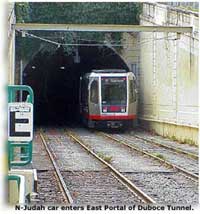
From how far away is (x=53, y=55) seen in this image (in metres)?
35.7

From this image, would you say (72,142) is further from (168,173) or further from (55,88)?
(55,88)

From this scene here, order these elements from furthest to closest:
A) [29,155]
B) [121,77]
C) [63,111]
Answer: [63,111] → [121,77] → [29,155]

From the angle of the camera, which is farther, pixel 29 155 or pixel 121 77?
pixel 121 77

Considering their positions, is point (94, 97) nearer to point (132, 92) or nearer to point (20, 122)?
point (132, 92)

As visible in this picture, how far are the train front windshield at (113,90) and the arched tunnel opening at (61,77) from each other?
18.7ft

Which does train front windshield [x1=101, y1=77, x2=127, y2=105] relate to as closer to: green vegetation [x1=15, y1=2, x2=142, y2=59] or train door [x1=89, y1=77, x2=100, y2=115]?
train door [x1=89, y1=77, x2=100, y2=115]

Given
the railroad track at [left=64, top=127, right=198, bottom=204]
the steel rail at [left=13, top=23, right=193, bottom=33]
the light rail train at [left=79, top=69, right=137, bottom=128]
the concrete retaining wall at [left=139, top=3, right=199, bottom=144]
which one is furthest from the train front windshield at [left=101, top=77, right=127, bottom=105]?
the railroad track at [left=64, top=127, right=198, bottom=204]

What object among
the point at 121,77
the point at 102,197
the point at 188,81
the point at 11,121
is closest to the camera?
the point at 11,121

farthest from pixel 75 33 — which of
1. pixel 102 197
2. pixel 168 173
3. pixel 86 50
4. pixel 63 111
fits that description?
pixel 102 197

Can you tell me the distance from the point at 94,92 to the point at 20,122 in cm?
1932

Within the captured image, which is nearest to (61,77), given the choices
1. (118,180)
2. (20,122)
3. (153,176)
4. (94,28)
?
(94,28)

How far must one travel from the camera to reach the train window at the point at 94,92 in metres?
27.5

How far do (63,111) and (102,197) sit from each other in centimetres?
3269

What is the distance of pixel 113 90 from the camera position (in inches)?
1072
